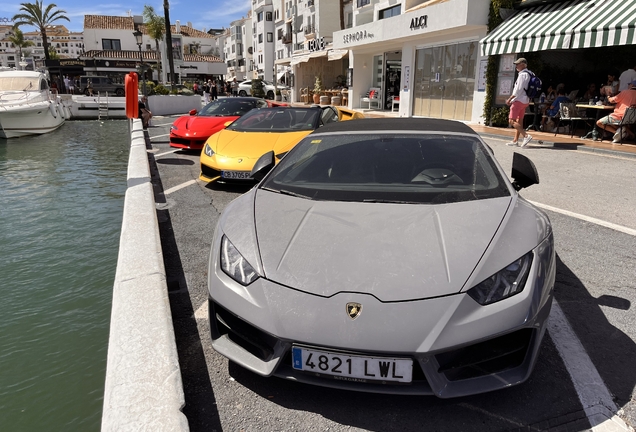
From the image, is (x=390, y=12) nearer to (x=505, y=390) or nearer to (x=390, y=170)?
(x=390, y=170)

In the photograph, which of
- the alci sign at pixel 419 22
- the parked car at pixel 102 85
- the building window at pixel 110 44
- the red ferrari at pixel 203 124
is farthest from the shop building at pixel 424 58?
the building window at pixel 110 44

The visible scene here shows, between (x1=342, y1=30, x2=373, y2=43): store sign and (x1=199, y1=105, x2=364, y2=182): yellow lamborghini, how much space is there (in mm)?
14206

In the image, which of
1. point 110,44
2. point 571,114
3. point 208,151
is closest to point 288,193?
point 208,151

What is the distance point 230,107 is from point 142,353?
9.26 meters

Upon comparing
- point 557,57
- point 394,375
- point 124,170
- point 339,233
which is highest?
point 557,57

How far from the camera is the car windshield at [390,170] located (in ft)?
9.50

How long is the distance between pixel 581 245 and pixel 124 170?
8.63m

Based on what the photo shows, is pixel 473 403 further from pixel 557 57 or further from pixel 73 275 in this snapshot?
pixel 557 57

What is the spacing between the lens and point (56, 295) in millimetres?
3957

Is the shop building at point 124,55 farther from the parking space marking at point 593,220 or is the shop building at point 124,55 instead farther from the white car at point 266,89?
the parking space marking at point 593,220

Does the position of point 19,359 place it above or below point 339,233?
below

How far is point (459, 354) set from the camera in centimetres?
201

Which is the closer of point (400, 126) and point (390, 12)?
point (400, 126)

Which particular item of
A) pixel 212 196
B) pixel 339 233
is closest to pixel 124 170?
pixel 212 196
